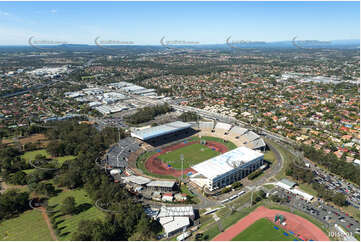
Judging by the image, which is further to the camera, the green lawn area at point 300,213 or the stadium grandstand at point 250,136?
the stadium grandstand at point 250,136

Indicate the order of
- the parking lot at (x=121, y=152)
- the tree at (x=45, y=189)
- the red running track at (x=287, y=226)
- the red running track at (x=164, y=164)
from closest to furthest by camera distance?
the red running track at (x=287, y=226)
the tree at (x=45, y=189)
the red running track at (x=164, y=164)
the parking lot at (x=121, y=152)

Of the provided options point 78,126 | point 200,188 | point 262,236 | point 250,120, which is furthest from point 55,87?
point 262,236

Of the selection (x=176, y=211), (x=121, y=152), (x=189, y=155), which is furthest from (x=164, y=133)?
(x=176, y=211)

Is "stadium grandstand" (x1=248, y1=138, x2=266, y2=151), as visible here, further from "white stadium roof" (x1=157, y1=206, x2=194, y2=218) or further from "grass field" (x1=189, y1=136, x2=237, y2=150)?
"white stadium roof" (x1=157, y1=206, x2=194, y2=218)

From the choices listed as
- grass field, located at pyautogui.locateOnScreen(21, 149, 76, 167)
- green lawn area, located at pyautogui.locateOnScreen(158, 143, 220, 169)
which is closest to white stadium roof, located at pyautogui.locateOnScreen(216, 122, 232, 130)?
green lawn area, located at pyautogui.locateOnScreen(158, 143, 220, 169)

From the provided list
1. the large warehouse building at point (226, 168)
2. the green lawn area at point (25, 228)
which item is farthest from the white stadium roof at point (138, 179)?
the green lawn area at point (25, 228)

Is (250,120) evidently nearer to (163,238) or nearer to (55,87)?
(163,238)

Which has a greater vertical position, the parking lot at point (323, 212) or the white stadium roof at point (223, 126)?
the white stadium roof at point (223, 126)

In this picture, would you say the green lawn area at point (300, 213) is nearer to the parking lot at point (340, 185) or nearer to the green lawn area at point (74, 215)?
the parking lot at point (340, 185)
